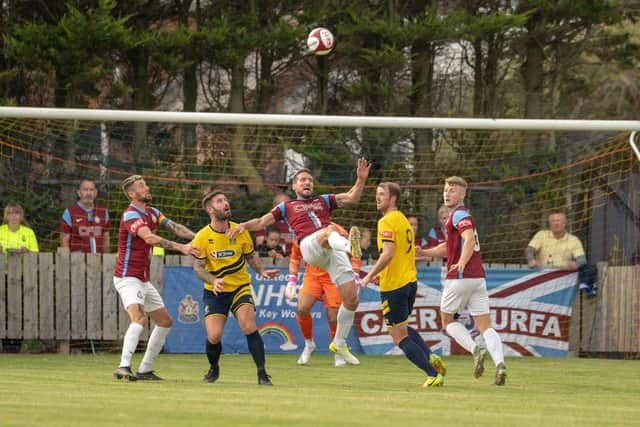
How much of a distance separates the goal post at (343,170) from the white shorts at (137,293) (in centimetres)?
577

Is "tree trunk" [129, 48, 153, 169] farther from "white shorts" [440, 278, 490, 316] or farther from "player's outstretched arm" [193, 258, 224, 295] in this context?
"white shorts" [440, 278, 490, 316]

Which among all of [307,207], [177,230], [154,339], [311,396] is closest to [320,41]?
[307,207]

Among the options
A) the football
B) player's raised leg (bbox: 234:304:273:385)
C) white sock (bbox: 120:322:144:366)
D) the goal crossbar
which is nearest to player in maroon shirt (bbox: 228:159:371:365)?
the goal crossbar

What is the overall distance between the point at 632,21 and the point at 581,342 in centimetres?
779

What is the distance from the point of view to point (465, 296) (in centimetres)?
1185

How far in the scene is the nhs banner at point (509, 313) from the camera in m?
17.4

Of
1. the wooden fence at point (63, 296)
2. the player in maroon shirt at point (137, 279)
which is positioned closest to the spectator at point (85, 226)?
the wooden fence at point (63, 296)

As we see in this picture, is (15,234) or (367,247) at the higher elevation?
(15,234)

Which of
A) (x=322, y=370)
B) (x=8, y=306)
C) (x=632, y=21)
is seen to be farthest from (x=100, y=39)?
(x=632, y=21)

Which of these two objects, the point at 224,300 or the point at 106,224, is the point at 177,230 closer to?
the point at 224,300

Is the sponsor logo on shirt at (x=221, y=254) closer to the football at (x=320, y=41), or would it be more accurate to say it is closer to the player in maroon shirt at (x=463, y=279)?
the player in maroon shirt at (x=463, y=279)

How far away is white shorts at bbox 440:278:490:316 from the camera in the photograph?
11.8 m

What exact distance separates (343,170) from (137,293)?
764 cm

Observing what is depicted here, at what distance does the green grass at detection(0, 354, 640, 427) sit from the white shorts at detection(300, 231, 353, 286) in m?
1.16
